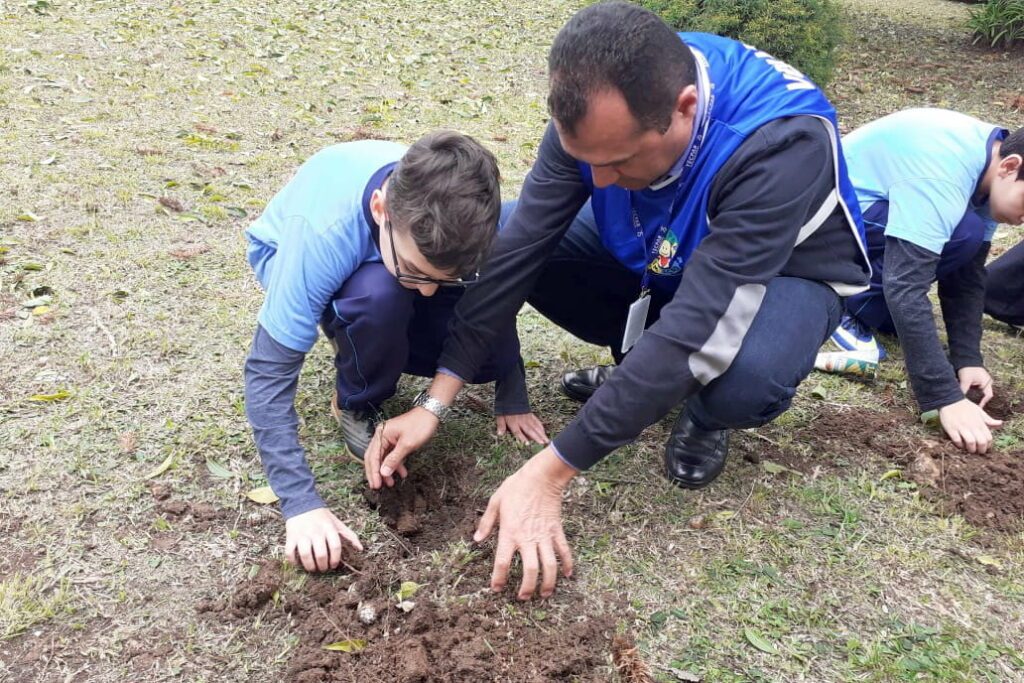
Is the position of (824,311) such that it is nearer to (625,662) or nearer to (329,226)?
(625,662)

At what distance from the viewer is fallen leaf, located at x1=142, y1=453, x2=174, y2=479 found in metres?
2.42

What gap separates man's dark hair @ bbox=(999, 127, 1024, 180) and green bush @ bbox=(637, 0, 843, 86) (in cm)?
368

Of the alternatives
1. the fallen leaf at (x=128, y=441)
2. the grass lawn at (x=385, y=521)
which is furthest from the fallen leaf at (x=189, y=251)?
the fallen leaf at (x=128, y=441)

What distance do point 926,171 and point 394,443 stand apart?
82.4 inches

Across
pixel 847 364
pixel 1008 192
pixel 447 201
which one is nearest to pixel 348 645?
pixel 447 201

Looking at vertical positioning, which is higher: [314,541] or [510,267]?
[510,267]

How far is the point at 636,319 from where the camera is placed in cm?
244

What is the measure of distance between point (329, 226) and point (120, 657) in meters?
1.19

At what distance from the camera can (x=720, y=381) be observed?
Answer: 218 centimetres

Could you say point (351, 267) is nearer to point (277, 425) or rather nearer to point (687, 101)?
point (277, 425)

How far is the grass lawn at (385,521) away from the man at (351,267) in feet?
0.89


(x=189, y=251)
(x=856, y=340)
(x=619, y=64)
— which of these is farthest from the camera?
(x=189, y=251)

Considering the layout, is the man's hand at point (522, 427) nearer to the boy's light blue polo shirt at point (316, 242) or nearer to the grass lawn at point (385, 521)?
the grass lawn at point (385, 521)

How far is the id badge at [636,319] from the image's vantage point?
241 cm
